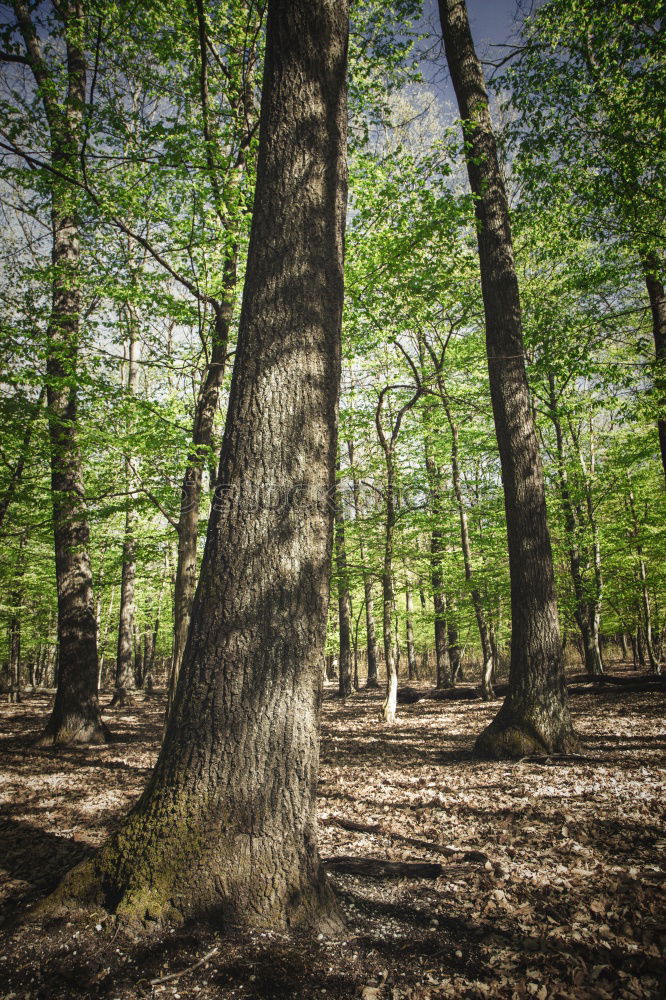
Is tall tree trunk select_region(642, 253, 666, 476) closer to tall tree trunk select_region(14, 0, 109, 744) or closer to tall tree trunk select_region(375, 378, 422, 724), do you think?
tall tree trunk select_region(375, 378, 422, 724)

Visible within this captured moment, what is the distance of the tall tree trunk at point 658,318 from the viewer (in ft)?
23.9

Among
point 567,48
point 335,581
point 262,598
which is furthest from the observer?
point 335,581

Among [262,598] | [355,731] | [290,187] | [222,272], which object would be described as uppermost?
[222,272]

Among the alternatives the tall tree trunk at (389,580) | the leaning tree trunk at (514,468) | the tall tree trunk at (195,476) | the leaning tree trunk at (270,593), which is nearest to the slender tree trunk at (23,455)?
the tall tree trunk at (195,476)

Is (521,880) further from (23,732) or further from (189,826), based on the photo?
(23,732)

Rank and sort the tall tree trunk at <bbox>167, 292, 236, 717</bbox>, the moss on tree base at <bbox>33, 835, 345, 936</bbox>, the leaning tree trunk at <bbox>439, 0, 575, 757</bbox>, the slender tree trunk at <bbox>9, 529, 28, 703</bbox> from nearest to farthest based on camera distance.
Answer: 1. the moss on tree base at <bbox>33, 835, 345, 936</bbox>
2. the leaning tree trunk at <bbox>439, 0, 575, 757</bbox>
3. the tall tree trunk at <bbox>167, 292, 236, 717</bbox>
4. the slender tree trunk at <bbox>9, 529, 28, 703</bbox>

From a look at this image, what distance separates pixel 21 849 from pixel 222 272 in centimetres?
734

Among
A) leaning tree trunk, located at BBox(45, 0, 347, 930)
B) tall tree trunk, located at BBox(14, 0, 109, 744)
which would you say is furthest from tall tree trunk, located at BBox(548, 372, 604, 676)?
tall tree trunk, located at BBox(14, 0, 109, 744)

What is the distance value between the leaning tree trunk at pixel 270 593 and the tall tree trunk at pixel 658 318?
6626 mm

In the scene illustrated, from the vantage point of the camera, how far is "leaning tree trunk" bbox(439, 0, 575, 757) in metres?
5.83

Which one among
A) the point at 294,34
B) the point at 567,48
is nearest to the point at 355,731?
the point at 294,34

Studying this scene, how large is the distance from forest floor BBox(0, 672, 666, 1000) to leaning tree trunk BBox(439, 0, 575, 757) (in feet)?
1.66

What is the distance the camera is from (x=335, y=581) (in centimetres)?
1210

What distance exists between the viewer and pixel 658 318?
9594 mm
